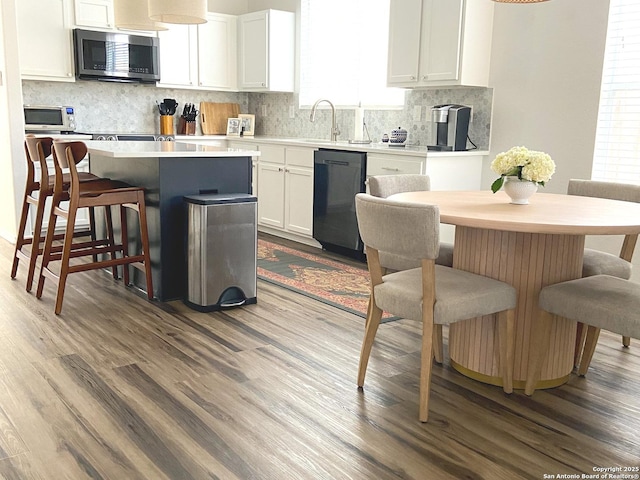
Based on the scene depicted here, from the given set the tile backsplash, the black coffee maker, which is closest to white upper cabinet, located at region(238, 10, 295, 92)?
the tile backsplash

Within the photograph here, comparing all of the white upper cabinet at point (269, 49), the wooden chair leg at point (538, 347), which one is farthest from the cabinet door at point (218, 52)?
the wooden chair leg at point (538, 347)

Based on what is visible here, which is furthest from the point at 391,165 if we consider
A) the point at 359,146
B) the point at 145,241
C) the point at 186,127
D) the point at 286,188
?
the point at 186,127

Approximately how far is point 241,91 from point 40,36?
215cm

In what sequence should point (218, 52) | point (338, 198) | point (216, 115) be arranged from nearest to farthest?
point (338, 198) < point (218, 52) < point (216, 115)

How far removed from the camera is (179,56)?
6.35m

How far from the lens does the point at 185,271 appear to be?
3697mm

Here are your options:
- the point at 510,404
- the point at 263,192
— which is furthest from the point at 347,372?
the point at 263,192

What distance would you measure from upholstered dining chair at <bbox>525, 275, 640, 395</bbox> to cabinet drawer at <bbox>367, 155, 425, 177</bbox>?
196cm

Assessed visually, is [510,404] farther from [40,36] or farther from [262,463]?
[40,36]

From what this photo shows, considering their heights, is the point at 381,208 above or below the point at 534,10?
below

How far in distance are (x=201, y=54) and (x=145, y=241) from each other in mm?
3500

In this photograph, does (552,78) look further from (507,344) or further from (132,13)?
(132,13)

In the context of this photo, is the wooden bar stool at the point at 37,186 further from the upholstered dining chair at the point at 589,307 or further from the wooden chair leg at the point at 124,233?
the upholstered dining chair at the point at 589,307

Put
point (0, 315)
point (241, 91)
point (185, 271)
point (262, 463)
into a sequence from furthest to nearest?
point (241, 91), point (185, 271), point (0, 315), point (262, 463)
